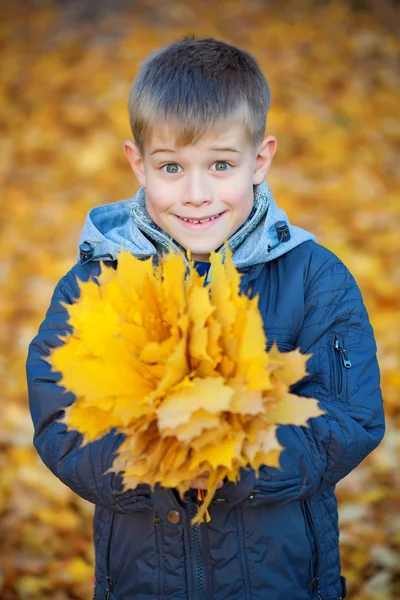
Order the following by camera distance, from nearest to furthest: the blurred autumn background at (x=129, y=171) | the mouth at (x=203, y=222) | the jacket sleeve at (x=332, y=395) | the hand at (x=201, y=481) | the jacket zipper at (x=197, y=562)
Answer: the hand at (x=201, y=481), the jacket sleeve at (x=332, y=395), the jacket zipper at (x=197, y=562), the mouth at (x=203, y=222), the blurred autumn background at (x=129, y=171)

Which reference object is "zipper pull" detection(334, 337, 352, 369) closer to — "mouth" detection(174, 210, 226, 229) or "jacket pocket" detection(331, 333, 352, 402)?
"jacket pocket" detection(331, 333, 352, 402)

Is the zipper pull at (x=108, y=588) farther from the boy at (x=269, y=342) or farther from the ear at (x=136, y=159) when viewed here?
the ear at (x=136, y=159)

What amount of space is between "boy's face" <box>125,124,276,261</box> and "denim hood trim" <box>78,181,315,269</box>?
3cm

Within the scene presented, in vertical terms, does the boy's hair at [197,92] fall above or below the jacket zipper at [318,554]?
above

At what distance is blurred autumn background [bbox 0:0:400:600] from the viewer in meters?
3.68

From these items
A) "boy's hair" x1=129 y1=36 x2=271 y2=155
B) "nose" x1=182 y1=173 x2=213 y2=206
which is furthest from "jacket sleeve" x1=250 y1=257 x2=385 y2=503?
"boy's hair" x1=129 y1=36 x2=271 y2=155

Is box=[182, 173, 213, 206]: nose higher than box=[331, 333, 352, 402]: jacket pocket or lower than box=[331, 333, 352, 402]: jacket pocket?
higher

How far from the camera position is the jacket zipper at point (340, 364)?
2021mm

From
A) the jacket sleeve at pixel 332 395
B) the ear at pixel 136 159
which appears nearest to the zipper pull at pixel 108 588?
the jacket sleeve at pixel 332 395

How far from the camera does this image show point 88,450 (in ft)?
6.32

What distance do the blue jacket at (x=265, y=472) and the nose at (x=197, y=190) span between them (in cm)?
19

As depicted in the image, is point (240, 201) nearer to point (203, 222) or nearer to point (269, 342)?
point (203, 222)

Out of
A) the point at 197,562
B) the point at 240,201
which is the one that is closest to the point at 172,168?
the point at 240,201

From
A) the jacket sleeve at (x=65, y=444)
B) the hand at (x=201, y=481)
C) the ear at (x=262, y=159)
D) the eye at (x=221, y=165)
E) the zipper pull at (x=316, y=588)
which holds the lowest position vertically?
the zipper pull at (x=316, y=588)
